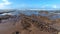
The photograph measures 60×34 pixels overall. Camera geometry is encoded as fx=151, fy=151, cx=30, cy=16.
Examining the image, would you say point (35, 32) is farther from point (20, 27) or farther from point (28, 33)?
point (20, 27)

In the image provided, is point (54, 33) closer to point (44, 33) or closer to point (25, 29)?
point (44, 33)

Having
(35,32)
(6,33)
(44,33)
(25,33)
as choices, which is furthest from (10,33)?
(44,33)

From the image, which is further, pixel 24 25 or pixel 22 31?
pixel 24 25

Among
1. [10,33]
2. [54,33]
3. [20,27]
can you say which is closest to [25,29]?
[20,27]

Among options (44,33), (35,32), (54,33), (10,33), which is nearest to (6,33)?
(10,33)

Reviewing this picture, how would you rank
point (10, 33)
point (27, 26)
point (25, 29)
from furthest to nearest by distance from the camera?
1. point (27, 26)
2. point (25, 29)
3. point (10, 33)

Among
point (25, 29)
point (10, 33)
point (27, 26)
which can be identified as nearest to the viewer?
point (10, 33)

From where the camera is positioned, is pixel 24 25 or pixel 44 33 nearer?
pixel 44 33
